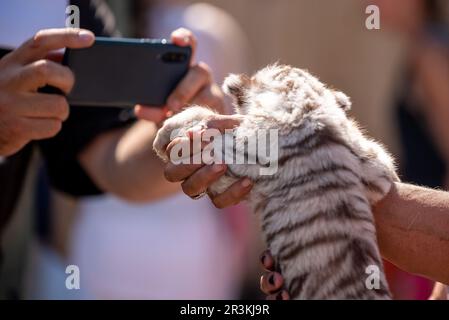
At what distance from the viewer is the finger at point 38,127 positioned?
2.04 metres

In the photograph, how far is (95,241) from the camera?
3334 millimetres

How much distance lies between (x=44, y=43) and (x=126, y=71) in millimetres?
275

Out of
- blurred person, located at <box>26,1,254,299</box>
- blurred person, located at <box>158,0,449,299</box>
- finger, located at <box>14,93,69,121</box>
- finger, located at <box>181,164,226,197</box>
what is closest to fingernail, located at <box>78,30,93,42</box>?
finger, located at <box>14,93,69,121</box>

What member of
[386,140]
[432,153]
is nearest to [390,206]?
[432,153]

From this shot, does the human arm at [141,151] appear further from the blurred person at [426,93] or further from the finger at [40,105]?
the blurred person at [426,93]

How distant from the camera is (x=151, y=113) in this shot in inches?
92.2

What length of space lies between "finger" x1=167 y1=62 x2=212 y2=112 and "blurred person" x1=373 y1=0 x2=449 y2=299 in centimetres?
190

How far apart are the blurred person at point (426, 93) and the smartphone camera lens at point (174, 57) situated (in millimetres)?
1956

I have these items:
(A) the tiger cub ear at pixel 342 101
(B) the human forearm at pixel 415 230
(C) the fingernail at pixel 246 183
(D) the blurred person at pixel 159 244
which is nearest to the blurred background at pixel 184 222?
(D) the blurred person at pixel 159 244

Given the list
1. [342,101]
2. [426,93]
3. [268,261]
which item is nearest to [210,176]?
[268,261]

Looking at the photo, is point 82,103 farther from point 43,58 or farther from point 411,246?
point 411,246

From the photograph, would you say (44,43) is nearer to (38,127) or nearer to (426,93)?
(38,127)

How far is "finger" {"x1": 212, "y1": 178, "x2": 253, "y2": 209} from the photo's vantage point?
62.2 inches

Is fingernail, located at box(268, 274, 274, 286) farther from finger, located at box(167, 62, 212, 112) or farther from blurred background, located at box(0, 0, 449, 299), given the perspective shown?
blurred background, located at box(0, 0, 449, 299)
